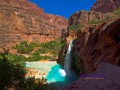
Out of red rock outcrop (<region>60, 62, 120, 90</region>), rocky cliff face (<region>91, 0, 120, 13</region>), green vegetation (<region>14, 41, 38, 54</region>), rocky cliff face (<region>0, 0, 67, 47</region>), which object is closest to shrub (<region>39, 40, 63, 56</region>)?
green vegetation (<region>14, 41, 38, 54</region>)

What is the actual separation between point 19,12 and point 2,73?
2923 inches

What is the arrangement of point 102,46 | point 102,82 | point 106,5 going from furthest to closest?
point 106,5 → point 102,46 → point 102,82

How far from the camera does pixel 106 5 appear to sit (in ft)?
365

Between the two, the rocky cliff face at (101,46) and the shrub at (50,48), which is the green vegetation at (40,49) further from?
the rocky cliff face at (101,46)

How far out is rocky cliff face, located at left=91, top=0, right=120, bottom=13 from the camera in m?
106

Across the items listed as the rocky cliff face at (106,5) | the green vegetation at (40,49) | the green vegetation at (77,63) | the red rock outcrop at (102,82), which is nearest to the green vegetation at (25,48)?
the green vegetation at (40,49)

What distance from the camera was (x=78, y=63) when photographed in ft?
104

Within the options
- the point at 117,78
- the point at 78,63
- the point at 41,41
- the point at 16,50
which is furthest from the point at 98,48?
the point at 41,41

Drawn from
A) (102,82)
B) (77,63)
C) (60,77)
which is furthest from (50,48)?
(102,82)

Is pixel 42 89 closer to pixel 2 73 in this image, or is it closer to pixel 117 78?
pixel 2 73

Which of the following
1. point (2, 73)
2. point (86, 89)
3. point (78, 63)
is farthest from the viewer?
point (78, 63)

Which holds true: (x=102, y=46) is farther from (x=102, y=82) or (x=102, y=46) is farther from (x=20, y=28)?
(x=20, y=28)

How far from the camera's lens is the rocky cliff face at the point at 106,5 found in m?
106

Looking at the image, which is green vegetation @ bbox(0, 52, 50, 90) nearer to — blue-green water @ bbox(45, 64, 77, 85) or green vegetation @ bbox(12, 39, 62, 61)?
blue-green water @ bbox(45, 64, 77, 85)
